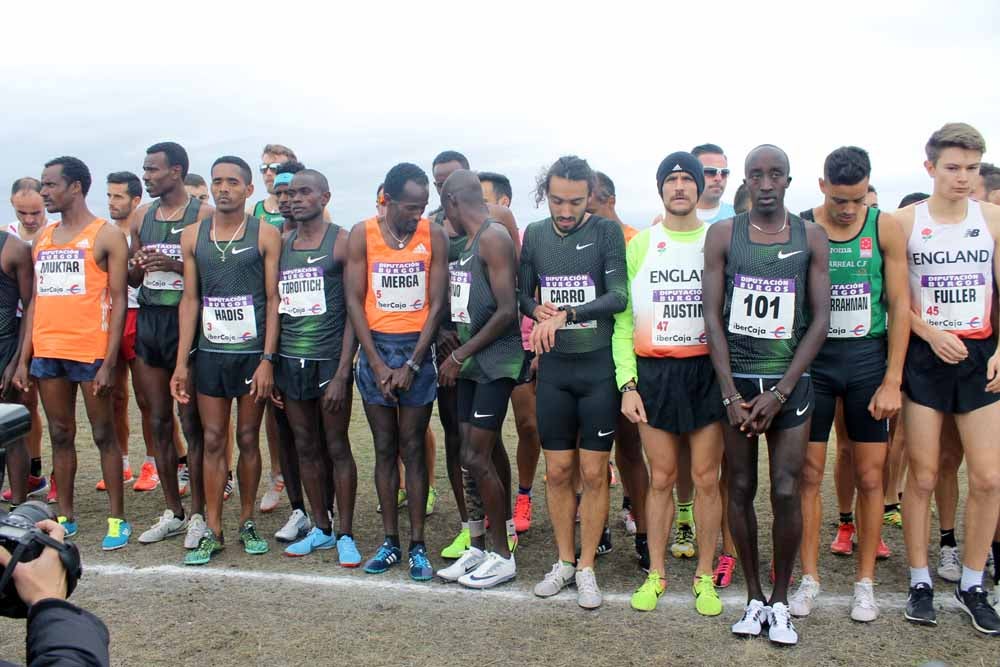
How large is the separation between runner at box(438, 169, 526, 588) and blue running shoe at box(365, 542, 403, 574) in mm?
367

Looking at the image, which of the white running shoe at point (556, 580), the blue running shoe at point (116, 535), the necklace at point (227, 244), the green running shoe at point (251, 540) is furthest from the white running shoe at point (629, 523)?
the blue running shoe at point (116, 535)

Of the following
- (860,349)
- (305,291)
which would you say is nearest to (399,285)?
(305,291)

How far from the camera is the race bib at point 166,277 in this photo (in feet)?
21.0

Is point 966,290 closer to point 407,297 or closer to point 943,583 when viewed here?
point 943,583

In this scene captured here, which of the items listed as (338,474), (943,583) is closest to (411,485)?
(338,474)

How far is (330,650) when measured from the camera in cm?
442

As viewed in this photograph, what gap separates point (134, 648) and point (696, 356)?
333cm

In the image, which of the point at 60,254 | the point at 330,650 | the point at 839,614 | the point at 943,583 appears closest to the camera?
the point at 330,650

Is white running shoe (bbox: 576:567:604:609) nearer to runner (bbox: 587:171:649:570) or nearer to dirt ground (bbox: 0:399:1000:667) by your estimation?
dirt ground (bbox: 0:399:1000:667)

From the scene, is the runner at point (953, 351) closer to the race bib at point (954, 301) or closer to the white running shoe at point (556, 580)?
the race bib at point (954, 301)

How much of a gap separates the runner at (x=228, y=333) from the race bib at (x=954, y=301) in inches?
158

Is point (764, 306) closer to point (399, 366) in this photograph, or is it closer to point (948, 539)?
point (948, 539)

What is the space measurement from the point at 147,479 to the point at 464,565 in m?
3.67

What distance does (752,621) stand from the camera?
4.54 metres
